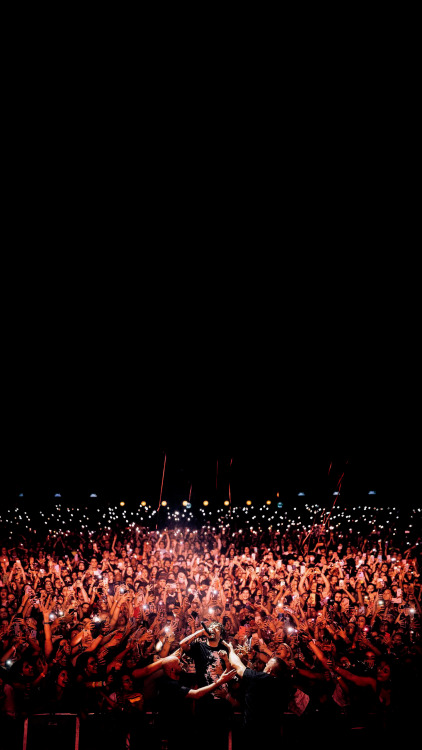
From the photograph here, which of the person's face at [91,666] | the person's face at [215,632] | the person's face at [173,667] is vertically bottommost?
the person's face at [91,666]

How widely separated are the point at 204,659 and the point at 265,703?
3.07 ft

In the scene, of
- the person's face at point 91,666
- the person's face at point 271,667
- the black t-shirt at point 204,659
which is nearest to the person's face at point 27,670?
the person's face at point 91,666

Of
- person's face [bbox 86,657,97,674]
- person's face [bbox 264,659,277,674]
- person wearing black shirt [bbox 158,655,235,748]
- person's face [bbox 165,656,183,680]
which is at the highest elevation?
person's face [bbox 264,659,277,674]

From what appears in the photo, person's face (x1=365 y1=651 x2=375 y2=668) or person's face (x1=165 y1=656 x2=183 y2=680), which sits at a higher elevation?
person's face (x1=365 y1=651 x2=375 y2=668)

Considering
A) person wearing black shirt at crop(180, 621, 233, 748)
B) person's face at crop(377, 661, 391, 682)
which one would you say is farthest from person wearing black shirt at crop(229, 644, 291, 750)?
person's face at crop(377, 661, 391, 682)

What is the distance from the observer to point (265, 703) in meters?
4.27

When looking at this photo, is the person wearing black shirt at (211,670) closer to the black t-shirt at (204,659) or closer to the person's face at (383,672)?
the black t-shirt at (204,659)

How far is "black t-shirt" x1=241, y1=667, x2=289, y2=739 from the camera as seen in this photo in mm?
4215

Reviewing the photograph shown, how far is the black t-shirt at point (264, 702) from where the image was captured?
4.21 metres

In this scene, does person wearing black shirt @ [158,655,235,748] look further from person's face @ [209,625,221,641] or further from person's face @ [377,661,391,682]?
person's face @ [377,661,391,682]

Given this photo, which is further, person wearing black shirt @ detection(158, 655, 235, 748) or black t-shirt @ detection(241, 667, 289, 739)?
person wearing black shirt @ detection(158, 655, 235, 748)

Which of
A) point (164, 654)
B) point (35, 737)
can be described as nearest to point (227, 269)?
point (164, 654)

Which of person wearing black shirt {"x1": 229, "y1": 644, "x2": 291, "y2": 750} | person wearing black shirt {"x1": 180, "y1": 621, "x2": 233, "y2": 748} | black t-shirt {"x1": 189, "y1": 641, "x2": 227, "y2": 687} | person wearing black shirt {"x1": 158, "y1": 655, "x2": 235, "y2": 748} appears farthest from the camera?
black t-shirt {"x1": 189, "y1": 641, "x2": 227, "y2": 687}

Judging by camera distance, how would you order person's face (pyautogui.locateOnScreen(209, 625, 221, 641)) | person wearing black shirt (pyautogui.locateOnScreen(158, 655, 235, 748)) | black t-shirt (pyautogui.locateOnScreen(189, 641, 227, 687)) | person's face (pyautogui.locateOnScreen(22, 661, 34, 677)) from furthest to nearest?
person's face (pyautogui.locateOnScreen(209, 625, 221, 641)) < black t-shirt (pyautogui.locateOnScreen(189, 641, 227, 687)) < person's face (pyautogui.locateOnScreen(22, 661, 34, 677)) < person wearing black shirt (pyautogui.locateOnScreen(158, 655, 235, 748))
